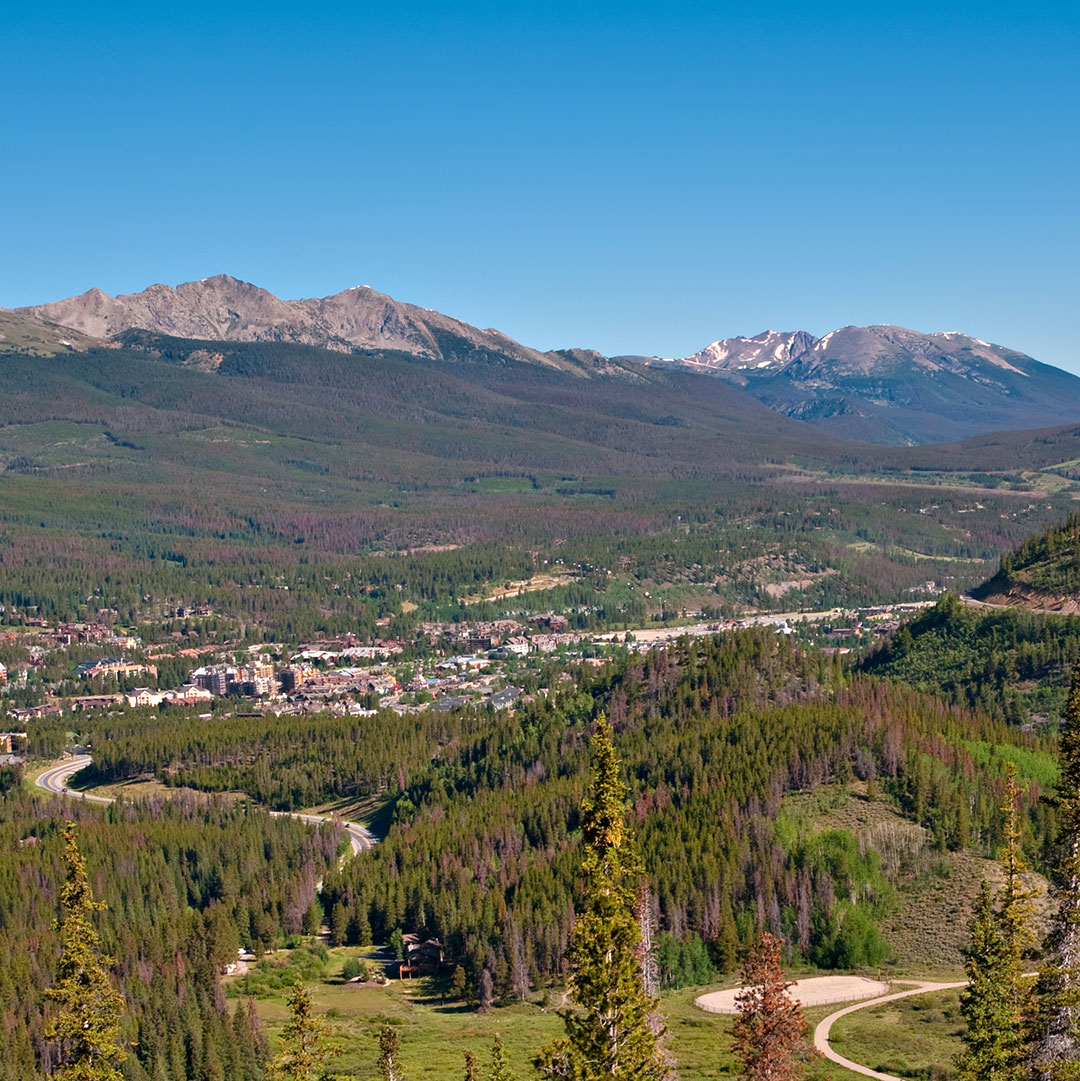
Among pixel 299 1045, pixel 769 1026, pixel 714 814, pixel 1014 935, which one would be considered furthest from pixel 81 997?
pixel 714 814

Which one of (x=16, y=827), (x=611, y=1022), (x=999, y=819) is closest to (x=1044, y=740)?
(x=999, y=819)

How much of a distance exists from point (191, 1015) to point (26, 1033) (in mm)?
8705

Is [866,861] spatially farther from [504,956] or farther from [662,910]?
[504,956]

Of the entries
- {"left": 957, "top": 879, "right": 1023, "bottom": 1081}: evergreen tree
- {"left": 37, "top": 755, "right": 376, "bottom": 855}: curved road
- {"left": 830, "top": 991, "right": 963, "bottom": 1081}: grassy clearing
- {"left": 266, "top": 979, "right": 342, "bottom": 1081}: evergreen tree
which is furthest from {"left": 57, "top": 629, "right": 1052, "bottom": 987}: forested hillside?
{"left": 266, "top": 979, "right": 342, "bottom": 1081}: evergreen tree

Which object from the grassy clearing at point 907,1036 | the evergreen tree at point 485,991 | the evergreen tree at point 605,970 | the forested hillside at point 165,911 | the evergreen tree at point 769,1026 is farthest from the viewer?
the evergreen tree at point 485,991

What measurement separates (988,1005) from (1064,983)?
963cm

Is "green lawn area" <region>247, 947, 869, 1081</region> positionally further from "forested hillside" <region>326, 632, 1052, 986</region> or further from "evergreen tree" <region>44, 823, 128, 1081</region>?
"evergreen tree" <region>44, 823, 128, 1081</region>

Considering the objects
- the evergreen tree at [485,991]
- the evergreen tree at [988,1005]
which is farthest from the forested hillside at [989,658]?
the evergreen tree at [988,1005]

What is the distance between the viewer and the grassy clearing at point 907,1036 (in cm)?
8262

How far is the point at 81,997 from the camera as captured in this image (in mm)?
54219

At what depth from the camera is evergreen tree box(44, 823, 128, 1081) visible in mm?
53656

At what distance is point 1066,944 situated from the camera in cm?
4938

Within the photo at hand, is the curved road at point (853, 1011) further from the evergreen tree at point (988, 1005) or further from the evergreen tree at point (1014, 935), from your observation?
the evergreen tree at point (1014, 935)

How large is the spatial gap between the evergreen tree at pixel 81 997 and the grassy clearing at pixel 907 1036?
143 feet
